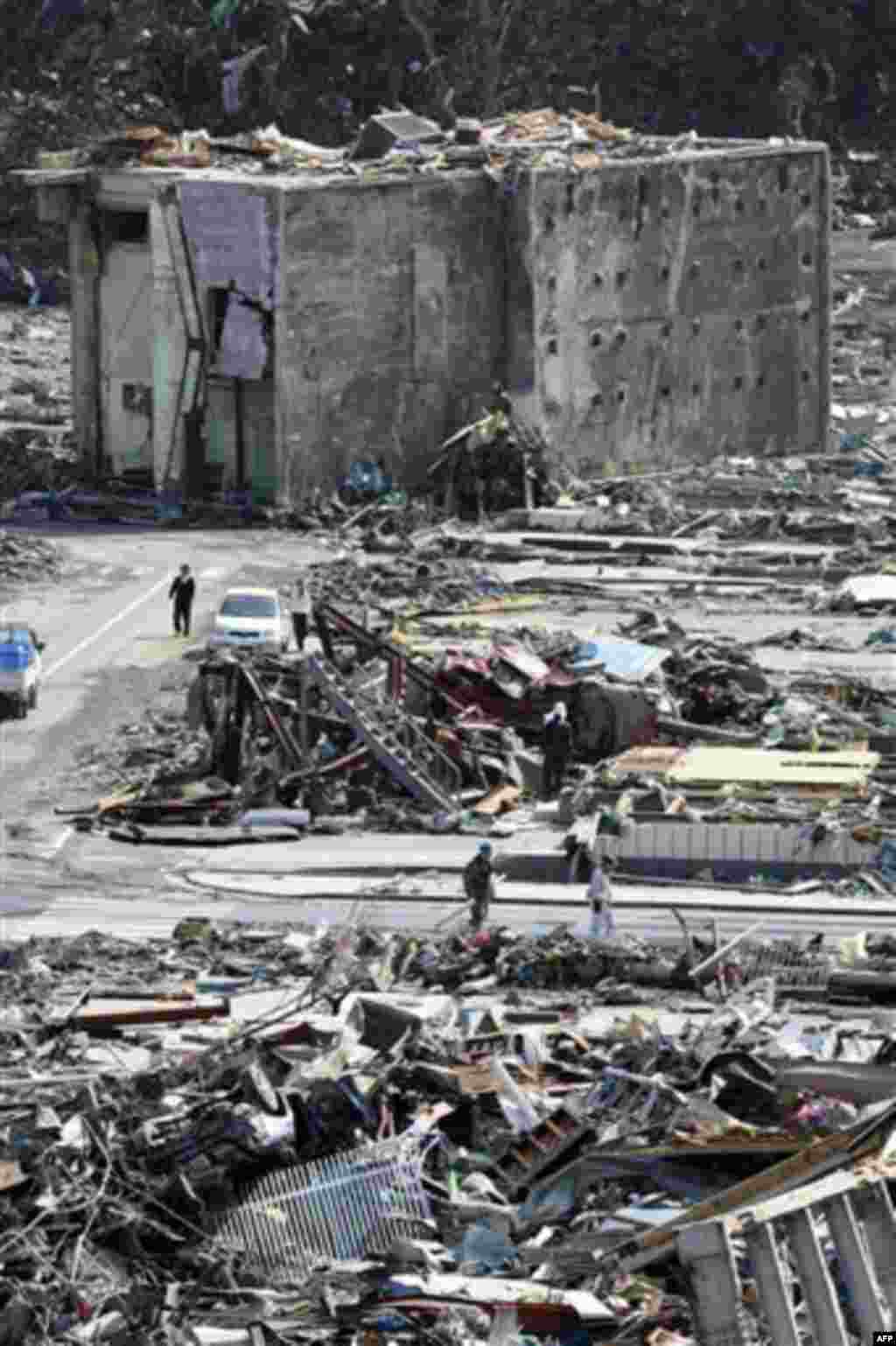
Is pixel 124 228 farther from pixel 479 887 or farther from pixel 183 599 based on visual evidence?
pixel 479 887

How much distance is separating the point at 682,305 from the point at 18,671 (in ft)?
80.3

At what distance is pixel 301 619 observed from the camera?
52469 mm

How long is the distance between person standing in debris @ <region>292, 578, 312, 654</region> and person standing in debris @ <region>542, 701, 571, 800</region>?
4053 mm

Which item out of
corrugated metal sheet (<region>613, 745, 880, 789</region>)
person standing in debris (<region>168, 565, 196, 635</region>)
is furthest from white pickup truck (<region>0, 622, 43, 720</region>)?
corrugated metal sheet (<region>613, 745, 880, 789</region>)

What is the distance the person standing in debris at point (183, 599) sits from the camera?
2259 inches

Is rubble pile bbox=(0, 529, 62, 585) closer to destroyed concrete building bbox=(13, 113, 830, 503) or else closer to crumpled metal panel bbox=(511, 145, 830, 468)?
destroyed concrete building bbox=(13, 113, 830, 503)

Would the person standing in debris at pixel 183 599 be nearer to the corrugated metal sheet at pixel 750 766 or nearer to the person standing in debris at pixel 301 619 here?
the person standing in debris at pixel 301 619

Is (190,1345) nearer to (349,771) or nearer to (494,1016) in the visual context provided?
(494,1016)

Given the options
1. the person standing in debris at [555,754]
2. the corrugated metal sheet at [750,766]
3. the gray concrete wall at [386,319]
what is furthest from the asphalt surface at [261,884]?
the gray concrete wall at [386,319]

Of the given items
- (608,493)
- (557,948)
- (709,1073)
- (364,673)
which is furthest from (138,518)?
(709,1073)

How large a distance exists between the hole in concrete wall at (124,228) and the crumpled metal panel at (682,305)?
554cm

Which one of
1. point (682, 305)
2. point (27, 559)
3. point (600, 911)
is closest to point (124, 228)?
point (682, 305)

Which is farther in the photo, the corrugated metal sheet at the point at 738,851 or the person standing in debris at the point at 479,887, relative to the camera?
the corrugated metal sheet at the point at 738,851

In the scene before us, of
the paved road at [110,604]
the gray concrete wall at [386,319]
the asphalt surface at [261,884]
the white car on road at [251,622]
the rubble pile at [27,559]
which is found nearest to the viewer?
the asphalt surface at [261,884]
